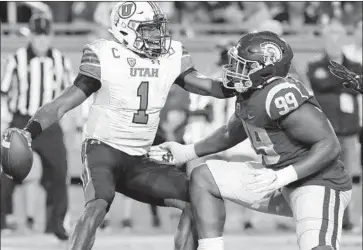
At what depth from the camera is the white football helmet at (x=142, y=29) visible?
18.1ft

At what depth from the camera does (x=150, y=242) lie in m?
7.73

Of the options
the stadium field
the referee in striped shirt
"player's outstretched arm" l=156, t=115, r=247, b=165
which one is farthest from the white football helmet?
the referee in striped shirt

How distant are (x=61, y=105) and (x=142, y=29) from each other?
2.01 ft

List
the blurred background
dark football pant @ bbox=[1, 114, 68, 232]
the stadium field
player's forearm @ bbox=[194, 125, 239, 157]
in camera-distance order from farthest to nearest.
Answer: the blurred background, dark football pant @ bbox=[1, 114, 68, 232], the stadium field, player's forearm @ bbox=[194, 125, 239, 157]

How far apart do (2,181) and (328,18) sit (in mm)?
3982

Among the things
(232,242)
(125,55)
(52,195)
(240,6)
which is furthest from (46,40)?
(240,6)

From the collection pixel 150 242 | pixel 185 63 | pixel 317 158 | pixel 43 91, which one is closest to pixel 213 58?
pixel 43 91

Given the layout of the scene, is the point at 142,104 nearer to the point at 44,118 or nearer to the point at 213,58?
the point at 44,118

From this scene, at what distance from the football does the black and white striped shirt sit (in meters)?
Result: 2.67

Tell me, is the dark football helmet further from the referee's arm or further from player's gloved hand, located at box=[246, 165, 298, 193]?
the referee's arm

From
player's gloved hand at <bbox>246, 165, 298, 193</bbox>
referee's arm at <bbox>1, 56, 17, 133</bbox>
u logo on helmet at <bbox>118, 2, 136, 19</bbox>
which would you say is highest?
u logo on helmet at <bbox>118, 2, 136, 19</bbox>

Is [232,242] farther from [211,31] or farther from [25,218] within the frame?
[211,31]

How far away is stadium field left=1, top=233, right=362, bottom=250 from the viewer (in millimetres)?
Answer: 7539

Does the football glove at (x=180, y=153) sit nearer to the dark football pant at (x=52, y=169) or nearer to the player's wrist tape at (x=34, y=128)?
the player's wrist tape at (x=34, y=128)
